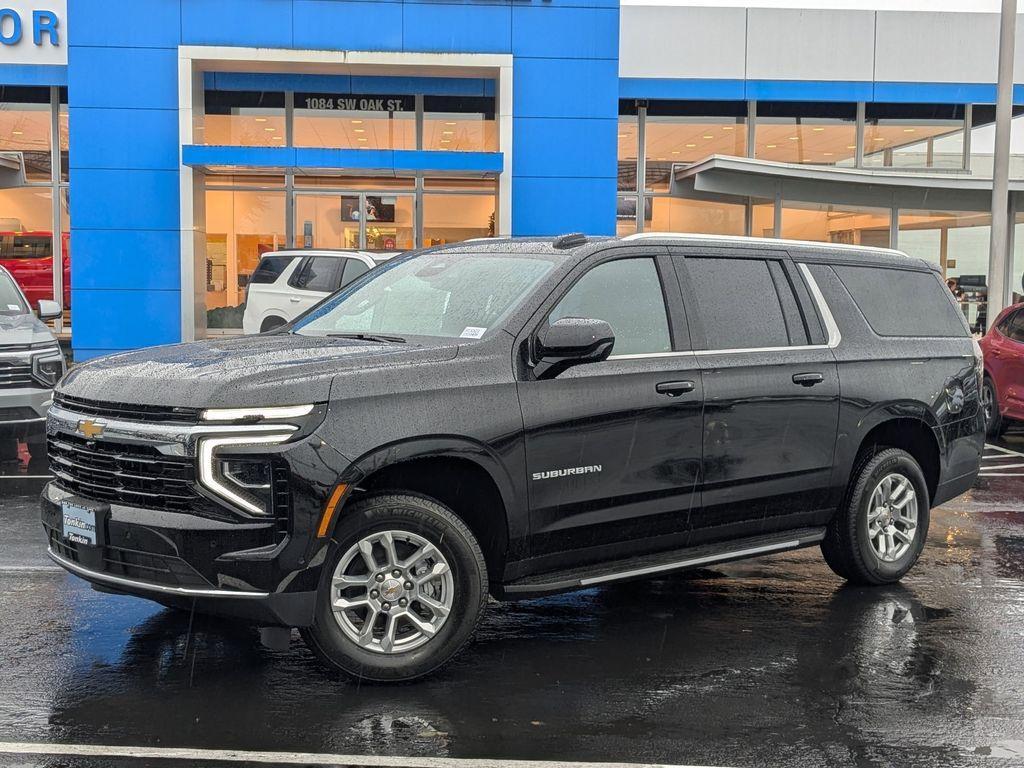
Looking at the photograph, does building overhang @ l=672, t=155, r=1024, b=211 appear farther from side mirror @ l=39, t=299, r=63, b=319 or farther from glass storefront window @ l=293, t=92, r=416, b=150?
side mirror @ l=39, t=299, r=63, b=319

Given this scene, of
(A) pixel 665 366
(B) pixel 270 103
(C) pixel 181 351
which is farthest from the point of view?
(B) pixel 270 103

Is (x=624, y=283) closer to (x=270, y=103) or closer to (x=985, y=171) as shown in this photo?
(x=270, y=103)

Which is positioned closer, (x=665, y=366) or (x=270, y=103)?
(x=665, y=366)

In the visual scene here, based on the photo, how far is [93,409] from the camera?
202 inches

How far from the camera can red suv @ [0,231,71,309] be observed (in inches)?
1054

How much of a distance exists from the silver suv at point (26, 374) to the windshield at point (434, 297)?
17.9 ft

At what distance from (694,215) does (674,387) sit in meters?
22.1

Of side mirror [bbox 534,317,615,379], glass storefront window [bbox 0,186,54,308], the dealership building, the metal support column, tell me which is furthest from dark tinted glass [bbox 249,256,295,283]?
side mirror [bbox 534,317,615,379]

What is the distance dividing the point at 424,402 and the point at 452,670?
1.21 m

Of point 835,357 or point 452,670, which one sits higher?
point 835,357

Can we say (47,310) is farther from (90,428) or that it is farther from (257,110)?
(257,110)

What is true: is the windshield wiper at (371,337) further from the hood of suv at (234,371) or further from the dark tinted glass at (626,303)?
the dark tinted glass at (626,303)

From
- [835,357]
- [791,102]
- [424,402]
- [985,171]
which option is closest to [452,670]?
[424,402]

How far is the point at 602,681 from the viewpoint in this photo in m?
5.31
